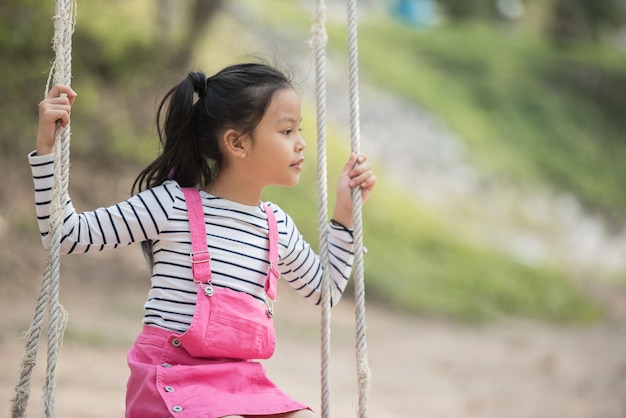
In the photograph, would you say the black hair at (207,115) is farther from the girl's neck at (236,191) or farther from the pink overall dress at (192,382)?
the pink overall dress at (192,382)

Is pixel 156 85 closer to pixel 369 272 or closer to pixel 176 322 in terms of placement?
pixel 369 272

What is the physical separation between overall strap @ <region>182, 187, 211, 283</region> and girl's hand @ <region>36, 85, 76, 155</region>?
294 millimetres

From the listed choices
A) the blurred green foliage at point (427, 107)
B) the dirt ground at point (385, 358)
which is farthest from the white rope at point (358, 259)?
the blurred green foliage at point (427, 107)

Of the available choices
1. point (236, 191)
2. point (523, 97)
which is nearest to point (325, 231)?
point (236, 191)

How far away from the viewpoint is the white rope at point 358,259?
179 cm

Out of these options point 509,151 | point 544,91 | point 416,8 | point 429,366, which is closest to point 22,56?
point 429,366

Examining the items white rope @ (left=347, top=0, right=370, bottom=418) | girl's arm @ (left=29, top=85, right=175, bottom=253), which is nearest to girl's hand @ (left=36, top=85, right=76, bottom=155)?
girl's arm @ (left=29, top=85, right=175, bottom=253)

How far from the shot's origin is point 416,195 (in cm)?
882

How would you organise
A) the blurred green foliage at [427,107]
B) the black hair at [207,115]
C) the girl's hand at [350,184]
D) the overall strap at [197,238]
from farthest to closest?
the blurred green foliage at [427,107], the girl's hand at [350,184], the black hair at [207,115], the overall strap at [197,238]

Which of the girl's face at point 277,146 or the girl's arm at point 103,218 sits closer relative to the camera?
the girl's arm at point 103,218

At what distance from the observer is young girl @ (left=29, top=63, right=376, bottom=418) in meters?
1.61

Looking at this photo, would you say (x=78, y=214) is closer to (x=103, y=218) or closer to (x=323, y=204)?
(x=103, y=218)

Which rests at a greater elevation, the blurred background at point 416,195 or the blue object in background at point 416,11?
the blue object in background at point 416,11

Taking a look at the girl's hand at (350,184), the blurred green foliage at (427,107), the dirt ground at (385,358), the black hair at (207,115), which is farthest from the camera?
the blurred green foliage at (427,107)
